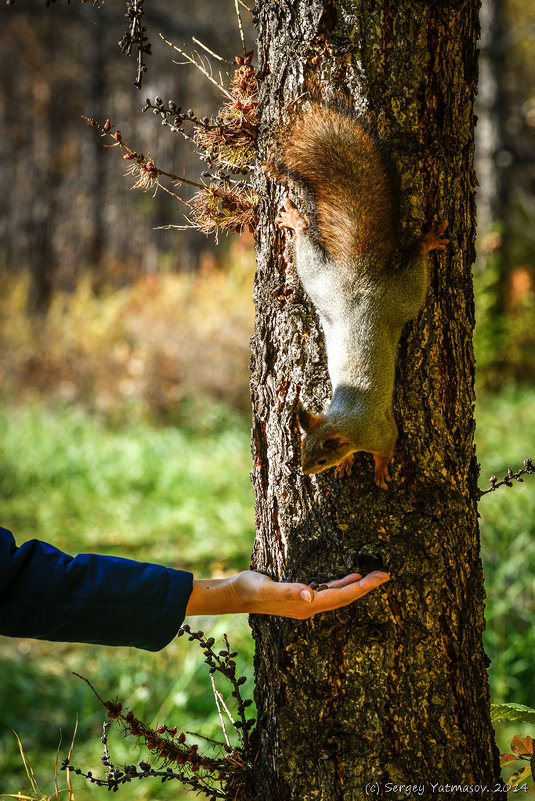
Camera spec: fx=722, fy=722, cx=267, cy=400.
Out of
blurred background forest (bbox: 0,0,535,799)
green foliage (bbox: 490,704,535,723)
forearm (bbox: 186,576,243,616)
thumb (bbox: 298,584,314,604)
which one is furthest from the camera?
blurred background forest (bbox: 0,0,535,799)

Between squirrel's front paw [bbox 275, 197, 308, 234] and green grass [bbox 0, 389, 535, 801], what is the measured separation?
1.48 metres

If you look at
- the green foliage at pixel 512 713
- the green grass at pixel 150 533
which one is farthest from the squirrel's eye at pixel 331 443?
the green grass at pixel 150 533

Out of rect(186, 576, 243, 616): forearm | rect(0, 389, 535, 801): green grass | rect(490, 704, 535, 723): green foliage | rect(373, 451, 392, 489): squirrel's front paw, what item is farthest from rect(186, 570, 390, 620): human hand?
rect(0, 389, 535, 801): green grass

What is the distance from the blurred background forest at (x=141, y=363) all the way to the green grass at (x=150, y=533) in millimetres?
15

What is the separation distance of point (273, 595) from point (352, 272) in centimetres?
71

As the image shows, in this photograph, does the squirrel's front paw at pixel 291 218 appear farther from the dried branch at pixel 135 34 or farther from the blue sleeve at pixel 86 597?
the blue sleeve at pixel 86 597

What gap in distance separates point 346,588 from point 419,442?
0.35 metres

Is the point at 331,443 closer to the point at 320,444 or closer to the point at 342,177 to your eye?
the point at 320,444

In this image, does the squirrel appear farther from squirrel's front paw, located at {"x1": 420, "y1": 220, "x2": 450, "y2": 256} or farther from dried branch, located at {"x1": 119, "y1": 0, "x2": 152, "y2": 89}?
dried branch, located at {"x1": 119, "y1": 0, "x2": 152, "y2": 89}

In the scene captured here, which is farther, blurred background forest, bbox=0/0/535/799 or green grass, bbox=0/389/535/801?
blurred background forest, bbox=0/0/535/799

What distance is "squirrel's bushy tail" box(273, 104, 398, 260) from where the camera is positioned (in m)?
1.50

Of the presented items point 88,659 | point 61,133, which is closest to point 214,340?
point 88,659

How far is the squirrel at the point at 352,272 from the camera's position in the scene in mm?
1523

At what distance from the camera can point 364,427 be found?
1.55 meters
